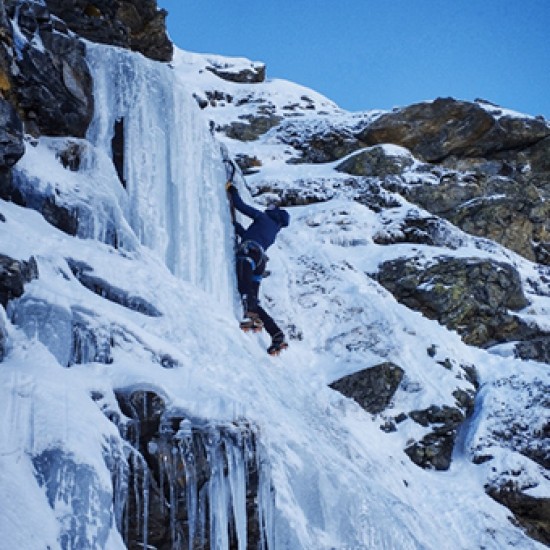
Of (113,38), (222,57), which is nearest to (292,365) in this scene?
(113,38)

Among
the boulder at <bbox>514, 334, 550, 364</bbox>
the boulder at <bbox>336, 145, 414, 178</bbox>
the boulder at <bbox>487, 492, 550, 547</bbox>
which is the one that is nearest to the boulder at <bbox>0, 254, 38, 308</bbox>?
the boulder at <bbox>487, 492, 550, 547</bbox>

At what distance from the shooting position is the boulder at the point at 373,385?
372 inches

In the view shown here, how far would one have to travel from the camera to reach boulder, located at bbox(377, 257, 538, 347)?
1266cm

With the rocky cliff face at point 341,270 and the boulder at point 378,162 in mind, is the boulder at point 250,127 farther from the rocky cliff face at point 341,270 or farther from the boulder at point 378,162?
the boulder at point 378,162

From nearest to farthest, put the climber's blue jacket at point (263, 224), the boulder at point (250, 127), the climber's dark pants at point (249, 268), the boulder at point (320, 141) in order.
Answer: the climber's dark pants at point (249, 268) < the climber's blue jacket at point (263, 224) < the boulder at point (320, 141) < the boulder at point (250, 127)

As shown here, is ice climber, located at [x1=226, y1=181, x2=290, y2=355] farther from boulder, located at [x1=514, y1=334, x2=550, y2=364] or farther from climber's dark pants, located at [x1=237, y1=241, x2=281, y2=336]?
boulder, located at [x1=514, y1=334, x2=550, y2=364]

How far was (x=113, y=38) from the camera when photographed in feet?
46.9

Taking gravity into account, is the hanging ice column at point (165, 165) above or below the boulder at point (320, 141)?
below

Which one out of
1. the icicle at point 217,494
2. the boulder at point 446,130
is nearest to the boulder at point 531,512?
the icicle at point 217,494

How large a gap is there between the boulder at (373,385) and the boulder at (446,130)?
43.9 ft

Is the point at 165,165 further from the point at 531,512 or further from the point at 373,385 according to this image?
the point at 531,512

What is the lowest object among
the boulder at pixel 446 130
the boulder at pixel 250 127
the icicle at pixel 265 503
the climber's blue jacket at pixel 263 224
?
the icicle at pixel 265 503

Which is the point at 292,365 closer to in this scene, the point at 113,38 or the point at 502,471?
the point at 502,471

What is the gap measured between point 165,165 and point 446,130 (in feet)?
47.3
